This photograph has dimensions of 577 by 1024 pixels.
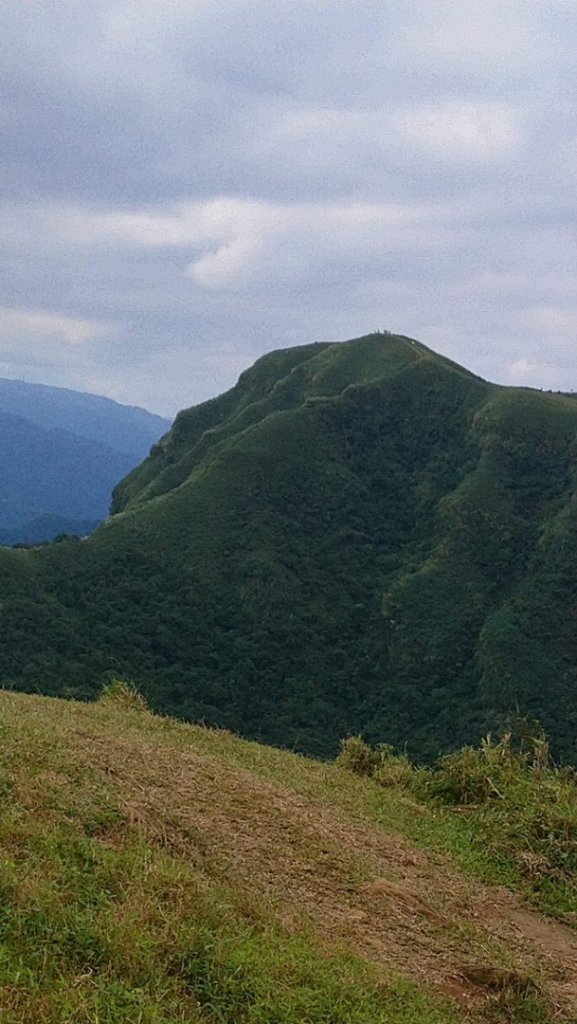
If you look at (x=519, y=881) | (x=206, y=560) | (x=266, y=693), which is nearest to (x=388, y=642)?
Answer: (x=266, y=693)

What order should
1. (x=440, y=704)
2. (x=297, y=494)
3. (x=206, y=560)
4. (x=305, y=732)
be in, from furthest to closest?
(x=297, y=494), (x=206, y=560), (x=440, y=704), (x=305, y=732)

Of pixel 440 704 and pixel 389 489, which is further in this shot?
pixel 389 489

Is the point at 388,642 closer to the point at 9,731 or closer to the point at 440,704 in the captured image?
the point at 440,704

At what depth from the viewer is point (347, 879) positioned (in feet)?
20.1

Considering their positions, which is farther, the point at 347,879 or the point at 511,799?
the point at 511,799

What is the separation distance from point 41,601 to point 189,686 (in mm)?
10039

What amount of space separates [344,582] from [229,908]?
5192 cm

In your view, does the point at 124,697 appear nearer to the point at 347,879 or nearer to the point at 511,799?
the point at 511,799

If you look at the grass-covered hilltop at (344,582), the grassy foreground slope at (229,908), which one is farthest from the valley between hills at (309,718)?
the grass-covered hilltop at (344,582)

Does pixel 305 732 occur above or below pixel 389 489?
below

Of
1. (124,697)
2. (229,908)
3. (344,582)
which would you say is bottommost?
(344,582)

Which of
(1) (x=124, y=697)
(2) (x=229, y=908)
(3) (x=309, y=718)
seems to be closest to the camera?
(2) (x=229, y=908)

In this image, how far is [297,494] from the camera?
2403 inches

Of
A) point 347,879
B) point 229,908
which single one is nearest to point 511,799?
point 347,879
